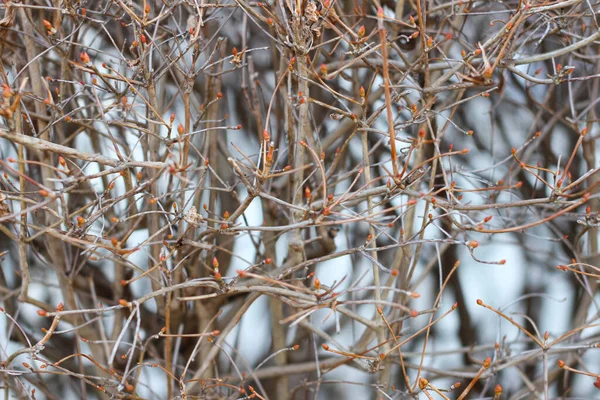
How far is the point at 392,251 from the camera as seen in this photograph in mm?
2693

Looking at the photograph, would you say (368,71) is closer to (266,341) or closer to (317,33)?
(317,33)

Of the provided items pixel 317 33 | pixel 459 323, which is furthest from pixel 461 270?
pixel 317 33

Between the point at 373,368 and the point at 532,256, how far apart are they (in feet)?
5.28

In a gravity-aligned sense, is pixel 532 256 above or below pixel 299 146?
below

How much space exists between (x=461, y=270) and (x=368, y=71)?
1.14 m

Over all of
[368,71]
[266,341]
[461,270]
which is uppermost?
[368,71]

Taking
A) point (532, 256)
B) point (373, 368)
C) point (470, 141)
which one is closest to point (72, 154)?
point (373, 368)

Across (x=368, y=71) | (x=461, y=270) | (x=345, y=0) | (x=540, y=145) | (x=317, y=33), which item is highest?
(x=345, y=0)

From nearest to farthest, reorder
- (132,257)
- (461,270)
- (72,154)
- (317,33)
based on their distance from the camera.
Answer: (72,154)
(317,33)
(132,257)
(461,270)

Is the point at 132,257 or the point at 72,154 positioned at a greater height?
the point at 72,154

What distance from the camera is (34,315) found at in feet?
8.66

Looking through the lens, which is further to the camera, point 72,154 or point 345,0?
point 345,0

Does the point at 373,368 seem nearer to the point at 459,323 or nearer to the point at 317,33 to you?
the point at 317,33

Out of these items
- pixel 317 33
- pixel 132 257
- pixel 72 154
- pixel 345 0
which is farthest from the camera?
pixel 132 257
